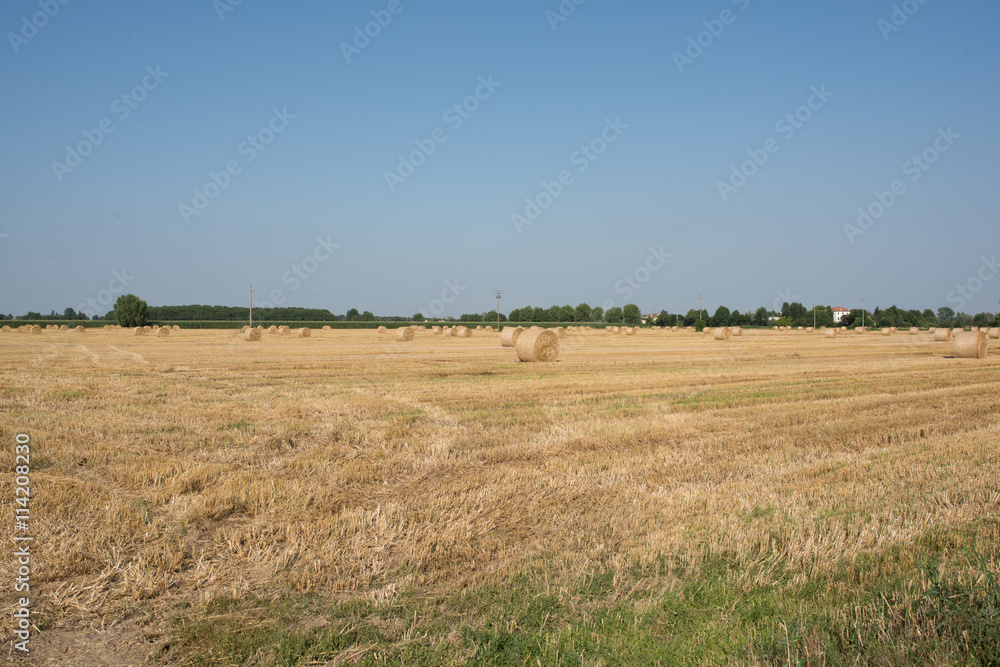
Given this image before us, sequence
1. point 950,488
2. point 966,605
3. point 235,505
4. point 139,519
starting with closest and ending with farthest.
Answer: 1. point 966,605
2. point 139,519
3. point 235,505
4. point 950,488

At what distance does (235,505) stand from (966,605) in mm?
5291

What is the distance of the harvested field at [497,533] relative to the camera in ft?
11.1

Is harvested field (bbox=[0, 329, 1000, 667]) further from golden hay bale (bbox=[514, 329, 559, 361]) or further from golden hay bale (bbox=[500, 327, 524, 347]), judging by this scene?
golden hay bale (bbox=[500, 327, 524, 347])

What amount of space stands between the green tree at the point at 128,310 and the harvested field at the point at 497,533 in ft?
242

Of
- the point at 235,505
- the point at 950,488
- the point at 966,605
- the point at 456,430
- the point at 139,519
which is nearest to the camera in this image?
the point at 966,605

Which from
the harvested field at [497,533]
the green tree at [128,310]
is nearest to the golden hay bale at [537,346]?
the harvested field at [497,533]

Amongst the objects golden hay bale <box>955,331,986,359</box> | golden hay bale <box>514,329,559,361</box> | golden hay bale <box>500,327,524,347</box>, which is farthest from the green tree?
golden hay bale <box>955,331,986,359</box>

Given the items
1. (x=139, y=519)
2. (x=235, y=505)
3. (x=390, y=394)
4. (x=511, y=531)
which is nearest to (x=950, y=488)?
(x=511, y=531)

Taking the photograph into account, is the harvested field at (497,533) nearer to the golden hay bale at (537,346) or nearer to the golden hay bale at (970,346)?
the golden hay bale at (537,346)

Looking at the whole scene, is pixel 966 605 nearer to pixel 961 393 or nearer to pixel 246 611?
pixel 246 611

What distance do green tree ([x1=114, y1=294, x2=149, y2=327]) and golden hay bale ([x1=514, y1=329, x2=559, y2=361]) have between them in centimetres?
6721

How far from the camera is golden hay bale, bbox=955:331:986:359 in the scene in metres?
25.2

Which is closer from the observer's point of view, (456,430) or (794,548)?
(794,548)

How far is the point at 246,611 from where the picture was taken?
12.2 ft
